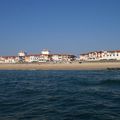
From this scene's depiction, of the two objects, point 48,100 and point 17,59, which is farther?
point 17,59

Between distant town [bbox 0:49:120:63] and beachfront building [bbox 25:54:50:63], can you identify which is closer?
distant town [bbox 0:49:120:63]

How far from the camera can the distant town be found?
440 feet

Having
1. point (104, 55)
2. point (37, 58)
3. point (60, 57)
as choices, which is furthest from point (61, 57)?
point (104, 55)

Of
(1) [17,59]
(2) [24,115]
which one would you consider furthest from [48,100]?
(1) [17,59]

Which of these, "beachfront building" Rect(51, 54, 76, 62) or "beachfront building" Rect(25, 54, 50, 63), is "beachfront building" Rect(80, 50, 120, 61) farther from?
"beachfront building" Rect(25, 54, 50, 63)

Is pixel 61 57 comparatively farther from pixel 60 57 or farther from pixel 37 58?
pixel 37 58

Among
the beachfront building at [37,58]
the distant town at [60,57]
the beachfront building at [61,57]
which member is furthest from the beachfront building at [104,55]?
the beachfront building at [37,58]

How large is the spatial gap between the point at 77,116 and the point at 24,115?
6.82 feet

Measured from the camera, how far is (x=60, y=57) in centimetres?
16000

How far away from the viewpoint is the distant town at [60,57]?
134250 millimetres

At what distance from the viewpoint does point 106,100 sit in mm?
14141

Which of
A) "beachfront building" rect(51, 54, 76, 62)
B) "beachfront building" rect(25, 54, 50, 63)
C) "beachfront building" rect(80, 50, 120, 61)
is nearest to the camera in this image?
"beachfront building" rect(80, 50, 120, 61)

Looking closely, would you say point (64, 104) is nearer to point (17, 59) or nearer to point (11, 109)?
point (11, 109)

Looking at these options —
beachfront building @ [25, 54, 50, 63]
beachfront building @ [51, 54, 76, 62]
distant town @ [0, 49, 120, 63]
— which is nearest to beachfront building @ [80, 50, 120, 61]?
distant town @ [0, 49, 120, 63]
